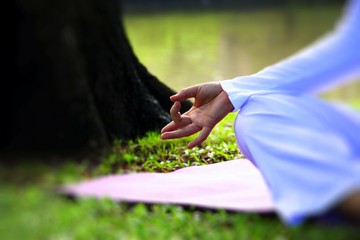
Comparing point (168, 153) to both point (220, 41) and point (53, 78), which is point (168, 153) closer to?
point (53, 78)

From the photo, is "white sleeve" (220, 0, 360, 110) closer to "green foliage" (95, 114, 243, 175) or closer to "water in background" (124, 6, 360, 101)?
"green foliage" (95, 114, 243, 175)

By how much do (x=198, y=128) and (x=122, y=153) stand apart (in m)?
0.33

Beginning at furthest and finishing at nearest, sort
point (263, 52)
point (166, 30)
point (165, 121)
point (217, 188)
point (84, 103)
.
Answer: point (166, 30), point (263, 52), point (165, 121), point (217, 188), point (84, 103)

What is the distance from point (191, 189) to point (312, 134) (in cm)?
70

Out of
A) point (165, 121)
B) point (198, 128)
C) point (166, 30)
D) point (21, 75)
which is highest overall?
point (21, 75)

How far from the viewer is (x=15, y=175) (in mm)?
2074

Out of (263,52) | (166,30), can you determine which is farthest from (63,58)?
(166,30)

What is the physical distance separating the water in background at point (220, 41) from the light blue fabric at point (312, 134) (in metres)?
2.37

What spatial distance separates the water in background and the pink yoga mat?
2111mm

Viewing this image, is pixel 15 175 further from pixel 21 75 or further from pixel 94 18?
pixel 94 18

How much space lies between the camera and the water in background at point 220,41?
702cm

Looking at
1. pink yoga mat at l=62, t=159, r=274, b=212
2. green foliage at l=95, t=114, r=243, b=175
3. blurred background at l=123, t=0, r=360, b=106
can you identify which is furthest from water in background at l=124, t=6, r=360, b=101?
pink yoga mat at l=62, t=159, r=274, b=212

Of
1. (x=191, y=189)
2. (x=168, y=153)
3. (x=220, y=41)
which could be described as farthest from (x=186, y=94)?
(x=220, y=41)

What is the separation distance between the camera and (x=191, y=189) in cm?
Answer: 269
